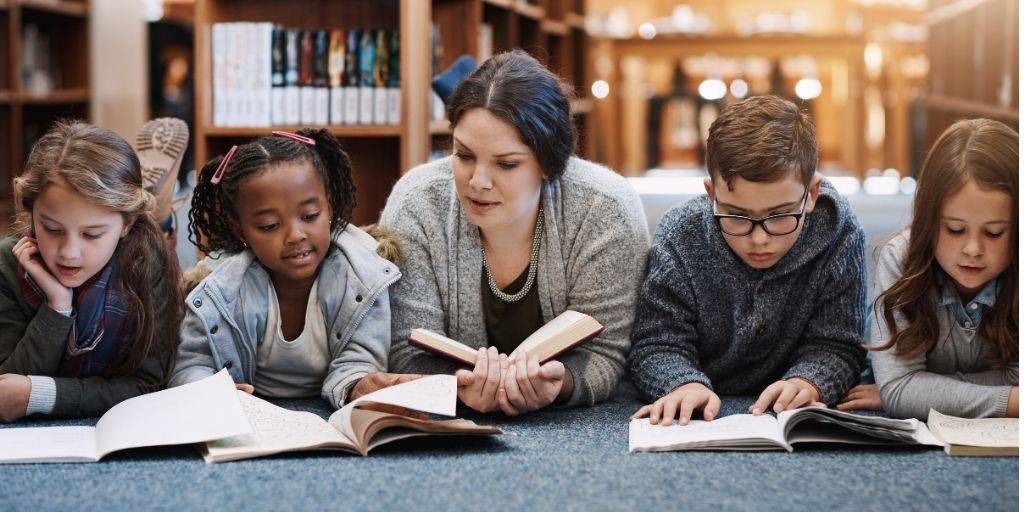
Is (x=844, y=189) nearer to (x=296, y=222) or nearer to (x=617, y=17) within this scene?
(x=617, y=17)

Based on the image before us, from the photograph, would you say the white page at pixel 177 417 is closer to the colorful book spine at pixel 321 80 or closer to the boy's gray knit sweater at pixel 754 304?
the boy's gray knit sweater at pixel 754 304

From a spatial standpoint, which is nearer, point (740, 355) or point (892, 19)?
point (740, 355)

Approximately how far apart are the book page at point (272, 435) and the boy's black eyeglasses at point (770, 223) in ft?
2.26

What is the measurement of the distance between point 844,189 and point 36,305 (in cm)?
478

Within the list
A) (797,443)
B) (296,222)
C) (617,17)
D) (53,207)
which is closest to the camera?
(797,443)

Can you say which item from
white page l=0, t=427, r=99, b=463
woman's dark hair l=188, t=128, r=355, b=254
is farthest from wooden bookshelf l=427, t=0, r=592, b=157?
white page l=0, t=427, r=99, b=463

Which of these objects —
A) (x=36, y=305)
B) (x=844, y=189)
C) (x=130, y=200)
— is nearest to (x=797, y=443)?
(x=130, y=200)

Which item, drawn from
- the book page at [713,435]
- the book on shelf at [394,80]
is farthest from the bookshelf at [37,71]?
the book page at [713,435]

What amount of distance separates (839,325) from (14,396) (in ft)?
4.34

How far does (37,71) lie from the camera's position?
15.3 feet

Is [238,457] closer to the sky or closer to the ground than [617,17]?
closer to the ground

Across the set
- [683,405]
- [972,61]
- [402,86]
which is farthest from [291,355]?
[972,61]

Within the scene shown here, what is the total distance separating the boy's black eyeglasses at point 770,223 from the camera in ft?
5.63

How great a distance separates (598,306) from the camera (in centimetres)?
189
